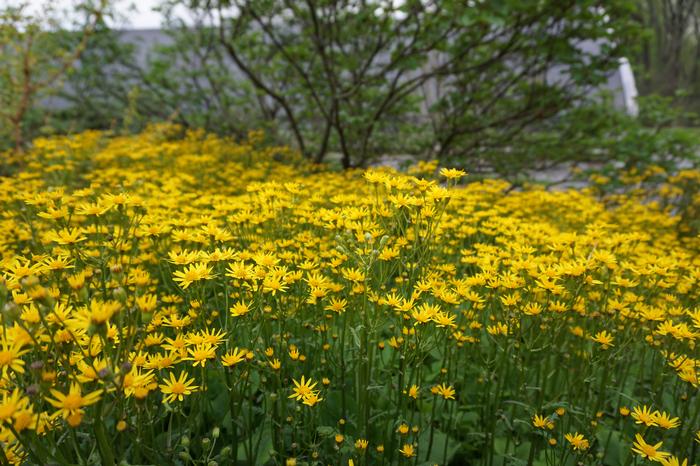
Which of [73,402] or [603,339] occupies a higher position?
[73,402]

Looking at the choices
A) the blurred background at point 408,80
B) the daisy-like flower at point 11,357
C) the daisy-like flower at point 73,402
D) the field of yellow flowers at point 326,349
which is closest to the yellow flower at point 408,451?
the field of yellow flowers at point 326,349

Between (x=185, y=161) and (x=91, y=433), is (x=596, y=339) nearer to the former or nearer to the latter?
(x=91, y=433)

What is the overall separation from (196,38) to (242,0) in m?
3.54

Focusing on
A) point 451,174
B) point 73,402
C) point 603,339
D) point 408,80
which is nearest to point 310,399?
point 73,402

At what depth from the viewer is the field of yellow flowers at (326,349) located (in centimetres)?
136

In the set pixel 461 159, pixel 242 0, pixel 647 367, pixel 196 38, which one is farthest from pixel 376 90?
pixel 647 367

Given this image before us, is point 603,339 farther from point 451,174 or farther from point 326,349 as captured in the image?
point 326,349

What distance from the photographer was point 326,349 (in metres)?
2.07

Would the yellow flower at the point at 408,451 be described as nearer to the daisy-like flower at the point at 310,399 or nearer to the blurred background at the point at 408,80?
the daisy-like flower at the point at 310,399

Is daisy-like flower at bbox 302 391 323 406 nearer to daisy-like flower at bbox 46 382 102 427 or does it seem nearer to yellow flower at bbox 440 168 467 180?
daisy-like flower at bbox 46 382 102 427

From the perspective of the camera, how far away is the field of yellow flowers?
1357mm

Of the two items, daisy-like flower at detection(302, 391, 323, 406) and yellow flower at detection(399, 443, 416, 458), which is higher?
daisy-like flower at detection(302, 391, 323, 406)

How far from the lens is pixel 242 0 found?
5.93m

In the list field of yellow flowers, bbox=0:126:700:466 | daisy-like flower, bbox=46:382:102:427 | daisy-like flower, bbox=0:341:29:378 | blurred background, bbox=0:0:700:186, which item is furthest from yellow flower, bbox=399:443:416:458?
blurred background, bbox=0:0:700:186
